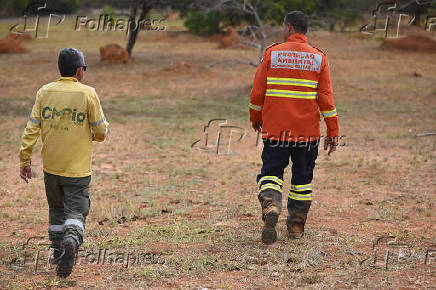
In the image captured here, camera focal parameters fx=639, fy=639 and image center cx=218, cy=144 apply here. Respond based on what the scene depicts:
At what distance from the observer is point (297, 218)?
586cm

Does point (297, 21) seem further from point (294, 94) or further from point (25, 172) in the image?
point (25, 172)

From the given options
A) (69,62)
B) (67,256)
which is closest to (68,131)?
(69,62)

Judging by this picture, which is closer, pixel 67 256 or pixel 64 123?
pixel 67 256

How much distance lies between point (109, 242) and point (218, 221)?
1.30 metres

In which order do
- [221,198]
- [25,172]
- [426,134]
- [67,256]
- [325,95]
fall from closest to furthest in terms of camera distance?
1. [67,256]
2. [25,172]
3. [325,95]
4. [221,198]
5. [426,134]

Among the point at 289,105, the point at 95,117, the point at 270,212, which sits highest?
the point at 289,105

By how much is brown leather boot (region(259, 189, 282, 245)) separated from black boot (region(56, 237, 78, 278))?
66.6 inches

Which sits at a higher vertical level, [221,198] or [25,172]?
[25,172]

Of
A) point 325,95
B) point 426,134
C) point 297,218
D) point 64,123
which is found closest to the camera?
point 64,123

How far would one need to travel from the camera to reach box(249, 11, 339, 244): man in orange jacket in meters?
5.58

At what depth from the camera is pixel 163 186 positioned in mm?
8641

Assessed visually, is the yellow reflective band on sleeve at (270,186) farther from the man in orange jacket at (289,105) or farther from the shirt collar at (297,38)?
the shirt collar at (297,38)

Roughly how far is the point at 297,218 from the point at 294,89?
46.9 inches

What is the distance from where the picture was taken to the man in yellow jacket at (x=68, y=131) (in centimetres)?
485
